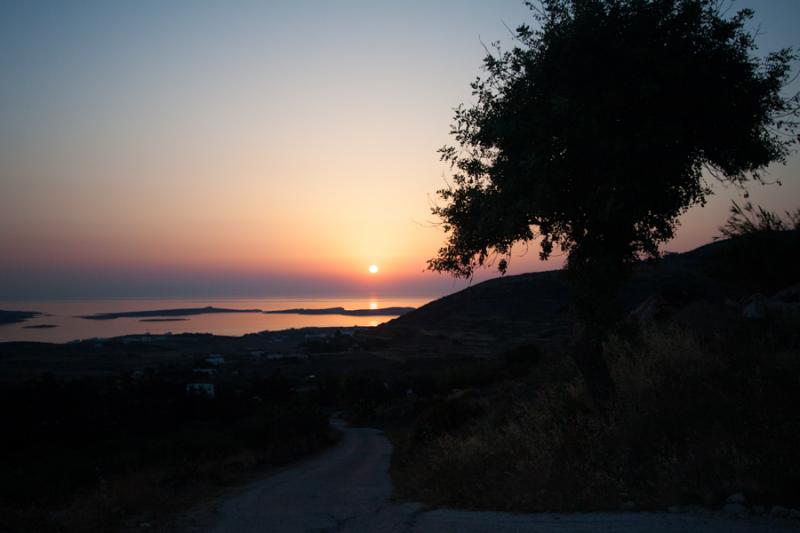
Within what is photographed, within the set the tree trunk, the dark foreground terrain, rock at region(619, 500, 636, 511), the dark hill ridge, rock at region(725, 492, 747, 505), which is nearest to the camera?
rock at region(725, 492, 747, 505)

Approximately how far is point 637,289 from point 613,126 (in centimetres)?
4858

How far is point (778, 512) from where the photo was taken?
6.08 meters

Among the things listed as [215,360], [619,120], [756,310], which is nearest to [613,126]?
[619,120]

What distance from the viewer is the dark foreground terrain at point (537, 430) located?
753 cm

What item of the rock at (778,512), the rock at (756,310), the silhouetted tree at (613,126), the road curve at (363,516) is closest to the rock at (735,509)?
the road curve at (363,516)

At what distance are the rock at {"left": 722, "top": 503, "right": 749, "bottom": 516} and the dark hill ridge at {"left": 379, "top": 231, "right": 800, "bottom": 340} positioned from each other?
5784 millimetres

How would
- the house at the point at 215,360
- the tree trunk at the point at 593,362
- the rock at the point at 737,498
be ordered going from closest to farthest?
the rock at the point at 737,498
the tree trunk at the point at 593,362
the house at the point at 215,360

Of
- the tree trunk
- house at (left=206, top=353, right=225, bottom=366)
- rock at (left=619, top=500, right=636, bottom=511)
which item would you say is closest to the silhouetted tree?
the tree trunk

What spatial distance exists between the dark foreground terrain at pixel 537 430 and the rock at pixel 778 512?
12 mm

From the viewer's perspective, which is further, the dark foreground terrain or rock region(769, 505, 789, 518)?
the dark foreground terrain

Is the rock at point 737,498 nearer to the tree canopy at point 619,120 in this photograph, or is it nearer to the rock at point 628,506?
the rock at point 628,506

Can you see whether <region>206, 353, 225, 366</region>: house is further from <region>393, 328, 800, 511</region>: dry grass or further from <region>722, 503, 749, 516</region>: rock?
<region>722, 503, 749, 516</region>: rock

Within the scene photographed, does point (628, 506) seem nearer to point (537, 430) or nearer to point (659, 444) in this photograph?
point (659, 444)

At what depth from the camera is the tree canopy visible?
9.90m
